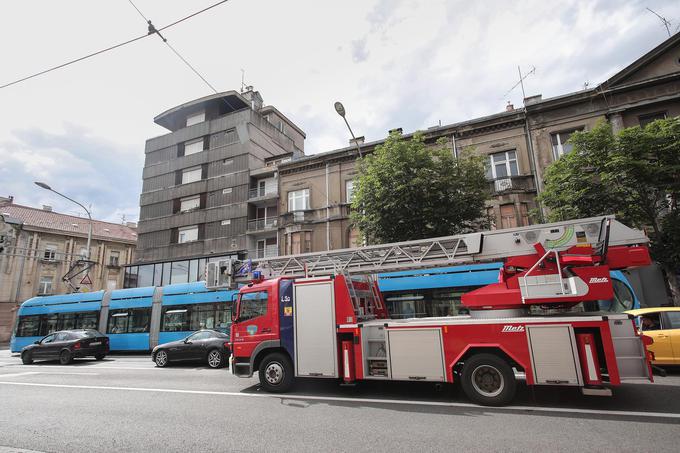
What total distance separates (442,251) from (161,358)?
11709 millimetres

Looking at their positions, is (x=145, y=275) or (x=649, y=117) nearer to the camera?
(x=649, y=117)

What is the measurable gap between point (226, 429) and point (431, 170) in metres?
12.6

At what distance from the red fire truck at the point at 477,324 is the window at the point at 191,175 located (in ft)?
85.5

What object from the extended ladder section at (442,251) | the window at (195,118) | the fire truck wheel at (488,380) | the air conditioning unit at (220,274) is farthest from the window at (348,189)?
the fire truck wheel at (488,380)

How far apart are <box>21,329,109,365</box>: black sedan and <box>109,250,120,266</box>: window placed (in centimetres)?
2960

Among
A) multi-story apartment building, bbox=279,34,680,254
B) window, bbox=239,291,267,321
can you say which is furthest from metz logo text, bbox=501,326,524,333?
multi-story apartment building, bbox=279,34,680,254

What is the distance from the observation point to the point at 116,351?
64.2 feet

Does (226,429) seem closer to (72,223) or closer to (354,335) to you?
(354,335)

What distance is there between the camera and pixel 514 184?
20875mm

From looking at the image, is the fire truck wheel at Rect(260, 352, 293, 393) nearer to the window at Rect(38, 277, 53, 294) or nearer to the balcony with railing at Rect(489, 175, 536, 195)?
the balcony with railing at Rect(489, 175, 536, 195)

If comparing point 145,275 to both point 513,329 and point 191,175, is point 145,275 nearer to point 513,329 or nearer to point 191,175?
point 191,175

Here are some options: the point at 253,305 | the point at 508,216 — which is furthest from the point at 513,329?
the point at 508,216

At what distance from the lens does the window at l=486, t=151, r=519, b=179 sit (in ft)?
70.5

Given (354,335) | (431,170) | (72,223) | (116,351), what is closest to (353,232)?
(431,170)
